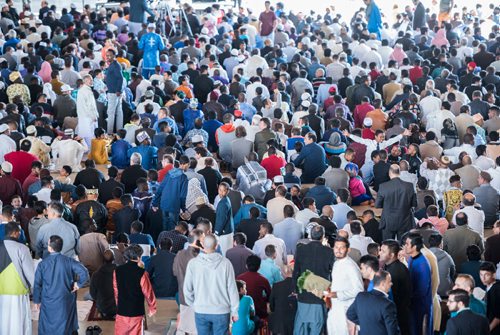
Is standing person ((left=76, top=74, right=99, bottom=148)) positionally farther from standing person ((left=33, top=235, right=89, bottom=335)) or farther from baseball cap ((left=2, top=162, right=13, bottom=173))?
standing person ((left=33, top=235, right=89, bottom=335))

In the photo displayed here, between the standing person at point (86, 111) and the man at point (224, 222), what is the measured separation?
5609 mm

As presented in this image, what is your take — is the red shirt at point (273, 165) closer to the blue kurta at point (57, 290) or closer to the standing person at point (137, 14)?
the blue kurta at point (57, 290)

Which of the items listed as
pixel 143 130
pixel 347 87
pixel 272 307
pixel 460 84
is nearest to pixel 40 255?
pixel 272 307

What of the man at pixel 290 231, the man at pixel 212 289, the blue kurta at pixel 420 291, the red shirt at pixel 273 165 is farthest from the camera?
the red shirt at pixel 273 165

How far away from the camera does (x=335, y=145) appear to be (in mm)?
16812

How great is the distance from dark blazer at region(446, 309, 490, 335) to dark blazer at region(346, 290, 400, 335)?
1.52ft

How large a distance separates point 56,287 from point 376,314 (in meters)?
3.21

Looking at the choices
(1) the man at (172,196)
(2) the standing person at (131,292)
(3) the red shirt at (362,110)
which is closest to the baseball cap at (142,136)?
(1) the man at (172,196)

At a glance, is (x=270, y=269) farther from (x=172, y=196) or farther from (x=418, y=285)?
(x=172, y=196)

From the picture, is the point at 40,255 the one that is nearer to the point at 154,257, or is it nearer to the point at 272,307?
the point at 154,257

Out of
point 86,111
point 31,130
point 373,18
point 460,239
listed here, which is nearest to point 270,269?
point 460,239

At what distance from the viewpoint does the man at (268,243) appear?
1201 centimetres

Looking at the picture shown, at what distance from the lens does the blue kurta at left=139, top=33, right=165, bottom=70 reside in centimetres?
2202

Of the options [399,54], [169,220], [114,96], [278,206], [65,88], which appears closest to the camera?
[278,206]
